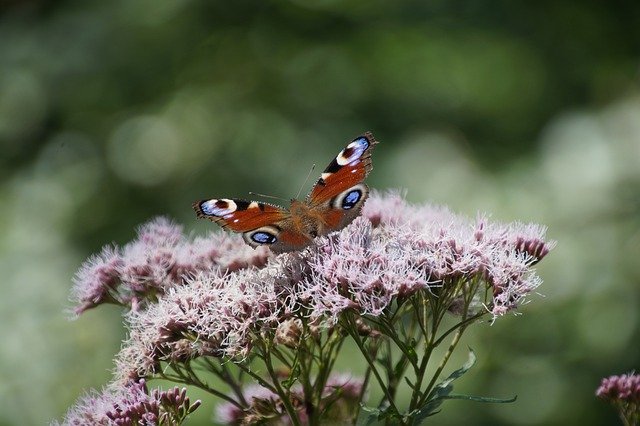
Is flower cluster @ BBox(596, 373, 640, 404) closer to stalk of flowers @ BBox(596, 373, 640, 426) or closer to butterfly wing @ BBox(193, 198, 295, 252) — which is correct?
stalk of flowers @ BBox(596, 373, 640, 426)

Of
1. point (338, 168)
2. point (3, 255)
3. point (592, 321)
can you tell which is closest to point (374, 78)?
point (592, 321)

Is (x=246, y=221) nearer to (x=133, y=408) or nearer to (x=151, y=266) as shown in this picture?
(x=151, y=266)

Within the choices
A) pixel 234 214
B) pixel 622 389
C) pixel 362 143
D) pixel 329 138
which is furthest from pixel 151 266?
pixel 329 138

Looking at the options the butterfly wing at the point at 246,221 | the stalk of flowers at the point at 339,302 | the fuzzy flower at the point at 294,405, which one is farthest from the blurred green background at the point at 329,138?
the butterfly wing at the point at 246,221

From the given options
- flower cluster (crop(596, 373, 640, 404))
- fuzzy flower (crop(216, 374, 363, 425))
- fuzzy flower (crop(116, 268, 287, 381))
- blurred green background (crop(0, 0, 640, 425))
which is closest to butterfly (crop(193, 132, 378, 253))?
fuzzy flower (crop(116, 268, 287, 381))

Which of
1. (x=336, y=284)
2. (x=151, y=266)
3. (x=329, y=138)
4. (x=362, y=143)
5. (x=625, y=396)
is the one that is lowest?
(x=625, y=396)

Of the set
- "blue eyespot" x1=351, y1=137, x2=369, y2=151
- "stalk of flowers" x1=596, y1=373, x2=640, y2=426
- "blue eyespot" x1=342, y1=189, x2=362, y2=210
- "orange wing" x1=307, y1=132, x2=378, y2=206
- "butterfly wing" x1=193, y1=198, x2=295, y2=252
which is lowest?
"stalk of flowers" x1=596, y1=373, x2=640, y2=426

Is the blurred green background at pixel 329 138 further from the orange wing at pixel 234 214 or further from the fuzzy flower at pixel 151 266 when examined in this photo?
the orange wing at pixel 234 214
